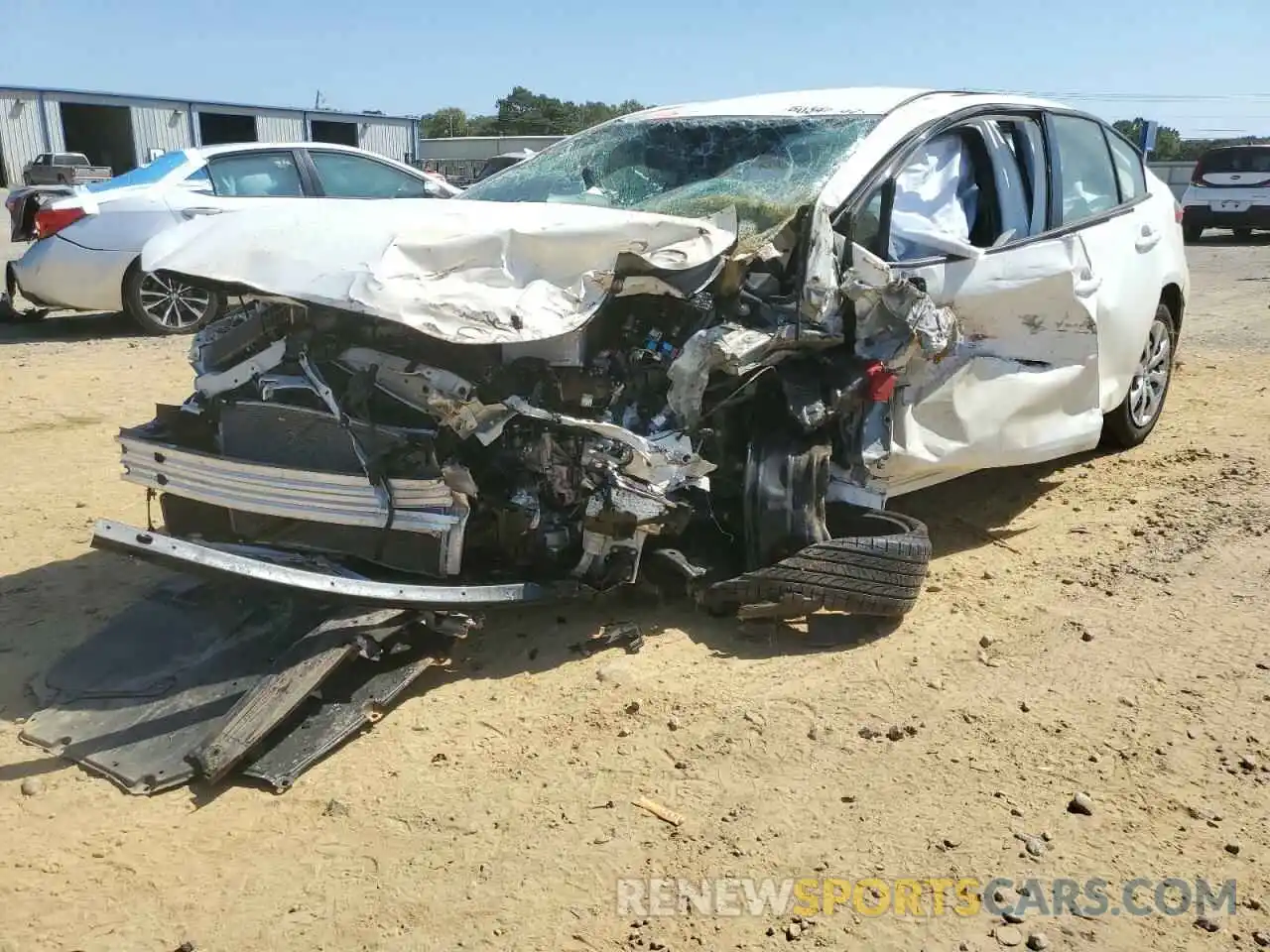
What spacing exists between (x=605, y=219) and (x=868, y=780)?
1.99 m

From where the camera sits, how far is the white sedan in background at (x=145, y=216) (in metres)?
8.98

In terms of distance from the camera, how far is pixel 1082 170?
5230 mm

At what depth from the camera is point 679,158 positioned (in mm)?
4652

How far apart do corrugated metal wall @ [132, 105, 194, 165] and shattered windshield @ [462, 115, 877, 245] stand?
3423 cm

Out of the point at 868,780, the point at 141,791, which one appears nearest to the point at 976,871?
the point at 868,780

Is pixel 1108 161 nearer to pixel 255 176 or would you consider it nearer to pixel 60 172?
pixel 255 176

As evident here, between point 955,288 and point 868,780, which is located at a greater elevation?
point 955,288

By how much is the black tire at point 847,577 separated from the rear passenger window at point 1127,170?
2.94 m

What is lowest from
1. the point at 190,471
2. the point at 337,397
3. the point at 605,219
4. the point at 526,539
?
the point at 526,539

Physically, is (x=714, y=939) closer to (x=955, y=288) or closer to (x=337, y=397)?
(x=337, y=397)

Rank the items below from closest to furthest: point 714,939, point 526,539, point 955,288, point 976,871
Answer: point 714,939 → point 976,871 → point 526,539 → point 955,288

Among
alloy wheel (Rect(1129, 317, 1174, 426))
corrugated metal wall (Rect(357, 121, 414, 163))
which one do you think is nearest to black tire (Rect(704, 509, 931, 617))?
alloy wheel (Rect(1129, 317, 1174, 426))

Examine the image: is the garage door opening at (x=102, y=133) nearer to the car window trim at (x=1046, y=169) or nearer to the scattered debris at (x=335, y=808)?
the car window trim at (x=1046, y=169)

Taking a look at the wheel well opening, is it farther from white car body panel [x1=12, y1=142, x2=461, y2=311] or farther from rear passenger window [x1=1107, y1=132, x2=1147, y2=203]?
white car body panel [x1=12, y1=142, x2=461, y2=311]
